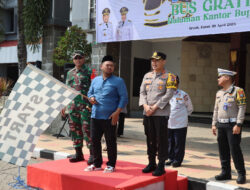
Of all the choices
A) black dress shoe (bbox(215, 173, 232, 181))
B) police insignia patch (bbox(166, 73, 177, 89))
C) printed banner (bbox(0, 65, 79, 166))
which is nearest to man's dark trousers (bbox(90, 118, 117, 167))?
printed banner (bbox(0, 65, 79, 166))

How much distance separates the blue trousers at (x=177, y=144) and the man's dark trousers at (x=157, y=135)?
1280 millimetres

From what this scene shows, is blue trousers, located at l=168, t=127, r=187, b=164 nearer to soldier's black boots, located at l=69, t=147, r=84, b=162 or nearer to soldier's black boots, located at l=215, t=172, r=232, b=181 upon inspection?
soldier's black boots, located at l=215, t=172, r=232, b=181

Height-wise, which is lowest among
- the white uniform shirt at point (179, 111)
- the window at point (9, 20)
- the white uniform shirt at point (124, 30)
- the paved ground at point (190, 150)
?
the paved ground at point (190, 150)

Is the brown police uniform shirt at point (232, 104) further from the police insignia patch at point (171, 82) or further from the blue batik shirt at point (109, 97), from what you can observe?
the blue batik shirt at point (109, 97)

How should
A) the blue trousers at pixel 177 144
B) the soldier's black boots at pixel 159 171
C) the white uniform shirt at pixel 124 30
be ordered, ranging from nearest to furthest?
the soldier's black boots at pixel 159 171
the blue trousers at pixel 177 144
the white uniform shirt at pixel 124 30

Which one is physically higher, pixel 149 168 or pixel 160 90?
pixel 160 90

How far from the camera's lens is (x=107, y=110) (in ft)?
15.1

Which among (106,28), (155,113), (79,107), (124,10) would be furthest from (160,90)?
(106,28)

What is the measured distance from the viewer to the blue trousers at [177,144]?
591 centimetres

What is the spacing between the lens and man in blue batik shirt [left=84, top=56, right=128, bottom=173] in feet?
15.1

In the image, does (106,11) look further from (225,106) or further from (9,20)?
(9,20)

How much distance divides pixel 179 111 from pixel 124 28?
4863 mm

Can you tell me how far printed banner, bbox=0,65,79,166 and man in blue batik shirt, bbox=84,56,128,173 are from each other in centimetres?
42

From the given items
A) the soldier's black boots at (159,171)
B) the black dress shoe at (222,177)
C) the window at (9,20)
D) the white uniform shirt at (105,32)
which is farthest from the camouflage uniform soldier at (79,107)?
the window at (9,20)
